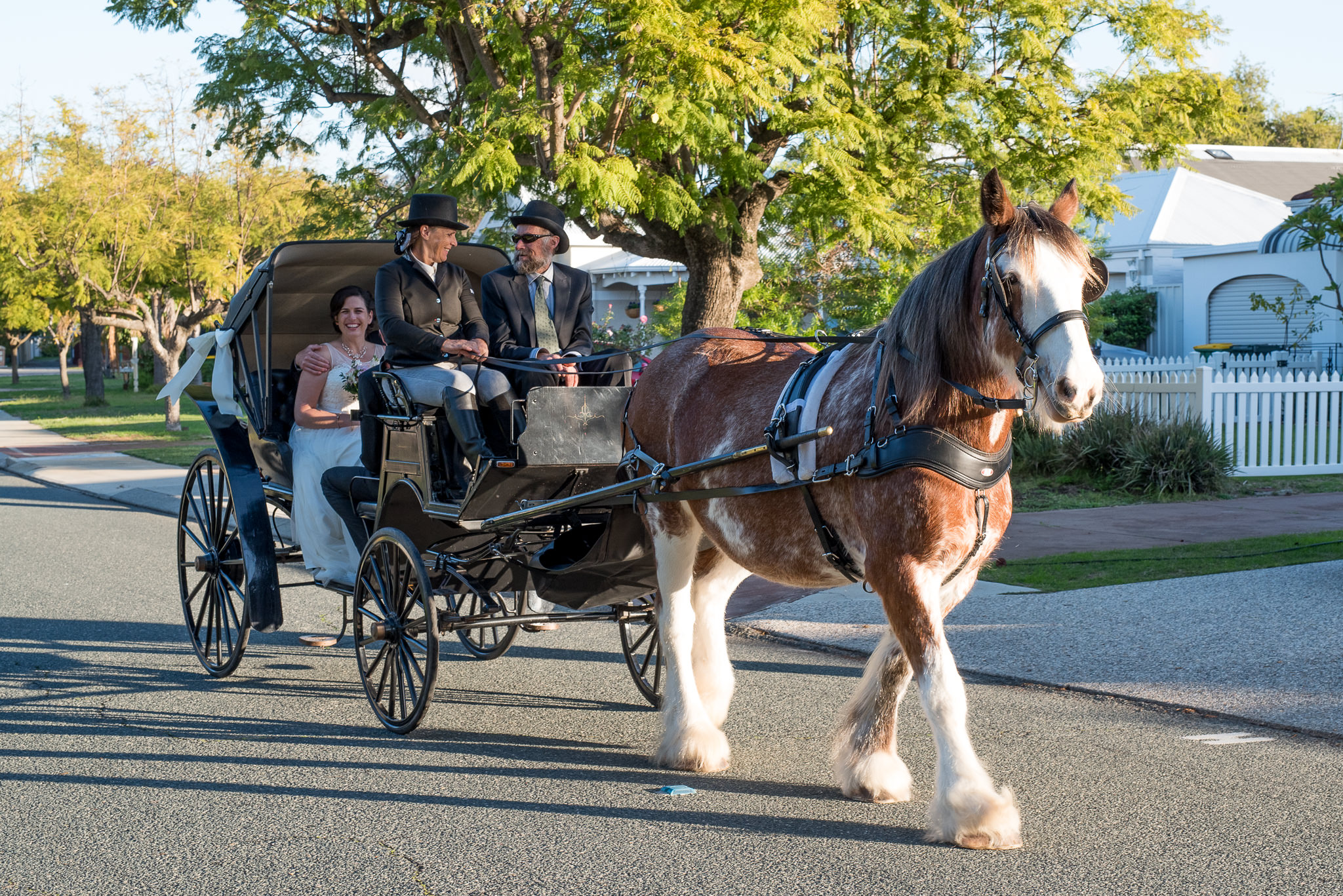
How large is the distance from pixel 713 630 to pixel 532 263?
2.02 m

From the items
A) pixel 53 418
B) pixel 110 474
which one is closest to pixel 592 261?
pixel 53 418

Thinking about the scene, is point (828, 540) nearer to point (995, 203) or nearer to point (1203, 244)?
point (995, 203)

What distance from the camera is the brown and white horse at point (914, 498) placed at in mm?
3920

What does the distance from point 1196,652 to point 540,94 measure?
348 inches

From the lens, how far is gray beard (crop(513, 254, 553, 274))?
240 inches

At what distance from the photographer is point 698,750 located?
16.6 feet

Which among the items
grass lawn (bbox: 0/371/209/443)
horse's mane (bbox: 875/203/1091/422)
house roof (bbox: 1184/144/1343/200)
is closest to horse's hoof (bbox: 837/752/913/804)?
horse's mane (bbox: 875/203/1091/422)

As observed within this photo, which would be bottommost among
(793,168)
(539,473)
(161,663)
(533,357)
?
(161,663)

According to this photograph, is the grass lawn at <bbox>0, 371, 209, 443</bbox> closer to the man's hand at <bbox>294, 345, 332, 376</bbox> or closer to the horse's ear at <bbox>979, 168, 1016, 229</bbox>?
the man's hand at <bbox>294, 345, 332, 376</bbox>

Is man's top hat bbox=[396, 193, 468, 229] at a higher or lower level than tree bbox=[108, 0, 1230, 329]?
lower

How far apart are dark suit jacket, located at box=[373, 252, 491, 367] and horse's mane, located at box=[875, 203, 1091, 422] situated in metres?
2.46

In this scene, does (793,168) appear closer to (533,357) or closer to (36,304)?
(533,357)

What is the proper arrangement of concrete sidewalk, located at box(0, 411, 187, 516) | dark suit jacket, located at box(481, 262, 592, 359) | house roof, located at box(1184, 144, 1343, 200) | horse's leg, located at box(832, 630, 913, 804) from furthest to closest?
house roof, located at box(1184, 144, 1343, 200), concrete sidewalk, located at box(0, 411, 187, 516), dark suit jacket, located at box(481, 262, 592, 359), horse's leg, located at box(832, 630, 913, 804)

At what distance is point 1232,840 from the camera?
13.6ft
